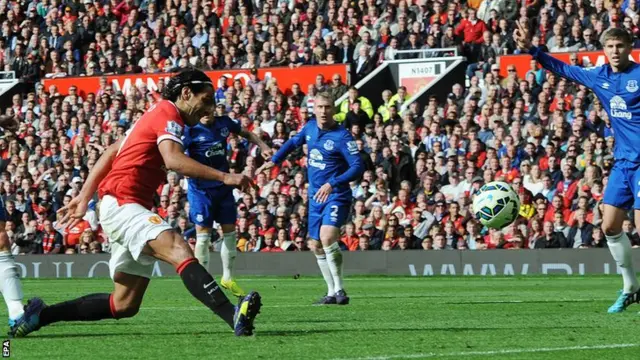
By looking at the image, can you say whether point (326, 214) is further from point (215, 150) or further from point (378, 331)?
→ point (378, 331)

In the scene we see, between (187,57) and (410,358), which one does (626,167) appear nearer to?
(410,358)

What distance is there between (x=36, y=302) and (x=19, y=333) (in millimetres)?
304

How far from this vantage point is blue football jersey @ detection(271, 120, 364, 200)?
15.3 m

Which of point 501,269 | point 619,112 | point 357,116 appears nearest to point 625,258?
point 619,112

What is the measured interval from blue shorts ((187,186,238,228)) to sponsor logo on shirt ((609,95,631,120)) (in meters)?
6.21

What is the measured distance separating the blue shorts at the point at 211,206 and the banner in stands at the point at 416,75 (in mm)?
12482

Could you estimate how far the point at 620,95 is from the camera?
1187cm

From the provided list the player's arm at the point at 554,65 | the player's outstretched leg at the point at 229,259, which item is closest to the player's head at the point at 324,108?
the player's outstretched leg at the point at 229,259

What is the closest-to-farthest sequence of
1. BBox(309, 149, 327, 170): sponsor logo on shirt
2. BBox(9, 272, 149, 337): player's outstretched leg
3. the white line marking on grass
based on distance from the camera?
the white line marking on grass, BBox(9, 272, 149, 337): player's outstretched leg, BBox(309, 149, 327, 170): sponsor logo on shirt

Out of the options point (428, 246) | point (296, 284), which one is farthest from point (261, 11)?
point (296, 284)

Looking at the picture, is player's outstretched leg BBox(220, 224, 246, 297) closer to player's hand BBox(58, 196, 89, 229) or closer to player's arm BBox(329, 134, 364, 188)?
player's arm BBox(329, 134, 364, 188)

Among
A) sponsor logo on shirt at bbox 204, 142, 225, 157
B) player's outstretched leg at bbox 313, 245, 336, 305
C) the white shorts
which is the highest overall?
the white shorts

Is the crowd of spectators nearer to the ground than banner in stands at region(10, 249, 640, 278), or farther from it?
farther from it

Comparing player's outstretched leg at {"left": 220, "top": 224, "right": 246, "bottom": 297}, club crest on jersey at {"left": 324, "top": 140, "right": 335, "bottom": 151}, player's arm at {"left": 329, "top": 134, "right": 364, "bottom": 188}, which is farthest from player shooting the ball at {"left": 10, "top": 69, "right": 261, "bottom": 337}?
player's outstretched leg at {"left": 220, "top": 224, "right": 246, "bottom": 297}
